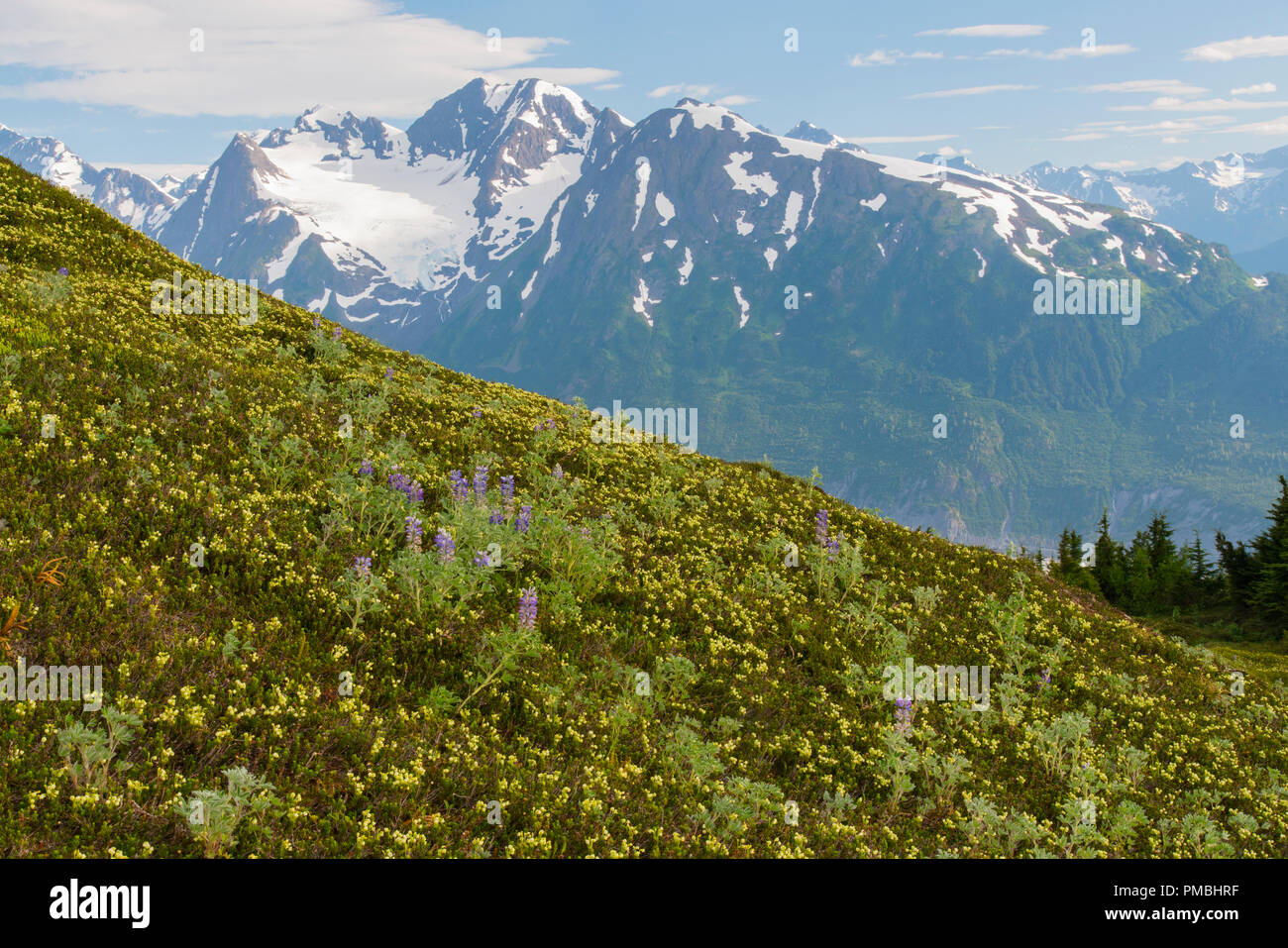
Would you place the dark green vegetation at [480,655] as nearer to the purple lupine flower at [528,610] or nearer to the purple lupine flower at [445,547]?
the purple lupine flower at [528,610]

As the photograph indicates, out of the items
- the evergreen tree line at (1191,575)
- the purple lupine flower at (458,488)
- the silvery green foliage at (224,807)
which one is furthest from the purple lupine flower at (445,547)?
the evergreen tree line at (1191,575)

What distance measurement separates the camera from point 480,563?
10484 mm

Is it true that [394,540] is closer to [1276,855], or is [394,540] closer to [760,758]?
[760,758]

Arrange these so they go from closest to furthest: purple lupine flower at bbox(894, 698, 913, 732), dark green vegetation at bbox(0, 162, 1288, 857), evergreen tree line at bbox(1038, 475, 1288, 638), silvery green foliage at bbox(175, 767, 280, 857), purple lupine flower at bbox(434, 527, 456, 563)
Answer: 1. silvery green foliage at bbox(175, 767, 280, 857)
2. dark green vegetation at bbox(0, 162, 1288, 857)
3. purple lupine flower at bbox(434, 527, 456, 563)
4. purple lupine flower at bbox(894, 698, 913, 732)
5. evergreen tree line at bbox(1038, 475, 1288, 638)

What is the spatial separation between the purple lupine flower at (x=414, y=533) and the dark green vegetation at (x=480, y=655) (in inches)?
3.8

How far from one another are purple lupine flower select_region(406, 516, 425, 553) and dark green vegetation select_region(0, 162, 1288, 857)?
0.10 m

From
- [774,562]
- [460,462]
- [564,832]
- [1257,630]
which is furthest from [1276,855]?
[1257,630]

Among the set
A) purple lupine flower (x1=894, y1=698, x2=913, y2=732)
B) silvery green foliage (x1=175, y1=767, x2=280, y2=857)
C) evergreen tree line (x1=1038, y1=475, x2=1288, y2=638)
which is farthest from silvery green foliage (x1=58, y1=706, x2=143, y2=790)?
evergreen tree line (x1=1038, y1=475, x2=1288, y2=638)

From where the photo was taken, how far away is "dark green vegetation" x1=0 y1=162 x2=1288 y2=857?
683 cm

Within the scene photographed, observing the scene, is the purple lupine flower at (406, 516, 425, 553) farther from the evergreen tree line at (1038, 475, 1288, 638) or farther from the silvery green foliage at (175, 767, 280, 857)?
the evergreen tree line at (1038, 475, 1288, 638)

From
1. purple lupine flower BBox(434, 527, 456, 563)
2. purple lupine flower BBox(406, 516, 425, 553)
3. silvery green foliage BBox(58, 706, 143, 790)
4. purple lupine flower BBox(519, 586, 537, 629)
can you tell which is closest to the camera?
silvery green foliage BBox(58, 706, 143, 790)

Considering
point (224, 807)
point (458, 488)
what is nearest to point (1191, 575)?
point (458, 488)
